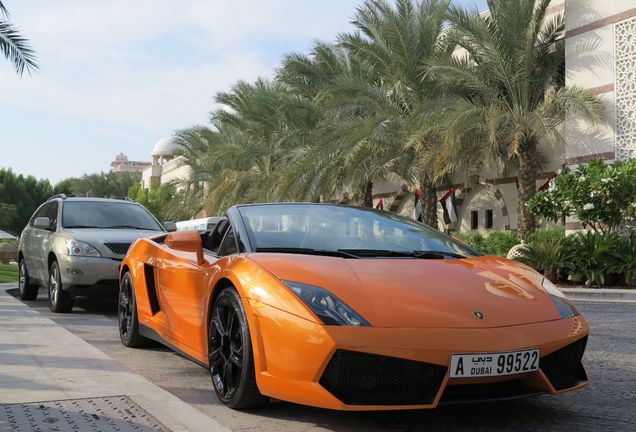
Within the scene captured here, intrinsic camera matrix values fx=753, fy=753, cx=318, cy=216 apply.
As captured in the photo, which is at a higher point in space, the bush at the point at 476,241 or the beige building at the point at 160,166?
the beige building at the point at 160,166

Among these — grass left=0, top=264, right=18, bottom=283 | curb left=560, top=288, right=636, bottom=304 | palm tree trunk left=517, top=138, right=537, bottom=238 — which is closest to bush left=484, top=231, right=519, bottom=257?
palm tree trunk left=517, top=138, right=537, bottom=238

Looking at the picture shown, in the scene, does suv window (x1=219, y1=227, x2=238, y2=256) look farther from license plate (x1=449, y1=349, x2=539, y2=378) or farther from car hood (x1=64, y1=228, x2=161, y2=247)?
car hood (x1=64, y1=228, x2=161, y2=247)

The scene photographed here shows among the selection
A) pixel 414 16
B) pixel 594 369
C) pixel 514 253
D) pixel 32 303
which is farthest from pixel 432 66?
pixel 594 369

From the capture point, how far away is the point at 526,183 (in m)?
21.0

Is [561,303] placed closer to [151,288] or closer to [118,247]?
[151,288]

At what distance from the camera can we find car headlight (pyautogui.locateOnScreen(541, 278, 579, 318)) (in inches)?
164

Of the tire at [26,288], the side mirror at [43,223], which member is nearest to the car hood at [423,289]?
the side mirror at [43,223]

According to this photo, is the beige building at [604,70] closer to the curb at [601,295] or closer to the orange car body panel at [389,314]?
the curb at [601,295]

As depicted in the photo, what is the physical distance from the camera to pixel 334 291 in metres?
3.89

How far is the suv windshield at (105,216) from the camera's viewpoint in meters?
10.5

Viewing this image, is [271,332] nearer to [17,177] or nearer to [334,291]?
[334,291]

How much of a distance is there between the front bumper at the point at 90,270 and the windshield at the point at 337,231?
182 inches

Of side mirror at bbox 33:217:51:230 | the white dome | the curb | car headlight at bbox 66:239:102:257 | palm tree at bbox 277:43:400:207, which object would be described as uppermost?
the white dome

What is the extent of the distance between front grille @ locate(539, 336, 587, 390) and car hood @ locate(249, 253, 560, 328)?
0.19m
